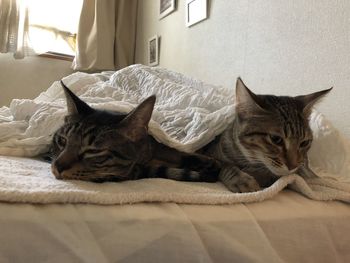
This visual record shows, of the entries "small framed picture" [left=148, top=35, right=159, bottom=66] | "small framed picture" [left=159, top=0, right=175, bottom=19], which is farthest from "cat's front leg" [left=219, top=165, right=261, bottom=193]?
"small framed picture" [left=148, top=35, right=159, bottom=66]

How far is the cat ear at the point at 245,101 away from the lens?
0.88 meters

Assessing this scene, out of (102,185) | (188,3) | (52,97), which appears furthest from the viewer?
(188,3)

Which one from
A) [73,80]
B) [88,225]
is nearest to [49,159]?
[88,225]

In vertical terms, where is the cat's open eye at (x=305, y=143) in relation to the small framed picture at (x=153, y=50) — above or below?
below

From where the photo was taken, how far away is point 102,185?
2.21 feet

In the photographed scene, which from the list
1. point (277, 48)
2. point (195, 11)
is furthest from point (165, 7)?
point (277, 48)

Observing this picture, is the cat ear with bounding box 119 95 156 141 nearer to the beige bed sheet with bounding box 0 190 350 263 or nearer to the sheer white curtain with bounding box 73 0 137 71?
the beige bed sheet with bounding box 0 190 350 263

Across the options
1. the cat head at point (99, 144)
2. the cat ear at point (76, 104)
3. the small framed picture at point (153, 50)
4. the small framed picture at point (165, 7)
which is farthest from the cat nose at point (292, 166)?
the small framed picture at point (153, 50)

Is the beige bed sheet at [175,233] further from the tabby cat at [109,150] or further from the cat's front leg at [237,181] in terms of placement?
the tabby cat at [109,150]

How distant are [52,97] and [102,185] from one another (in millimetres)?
891

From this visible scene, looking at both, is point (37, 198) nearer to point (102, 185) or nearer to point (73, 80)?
point (102, 185)

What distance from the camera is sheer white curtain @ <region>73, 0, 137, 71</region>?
115 inches

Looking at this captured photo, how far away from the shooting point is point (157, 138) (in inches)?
36.3

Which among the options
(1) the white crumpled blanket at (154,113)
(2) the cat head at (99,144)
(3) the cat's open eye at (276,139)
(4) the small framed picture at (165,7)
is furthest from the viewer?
(4) the small framed picture at (165,7)
